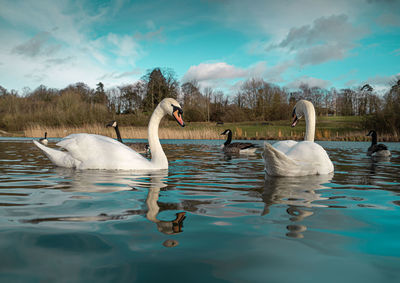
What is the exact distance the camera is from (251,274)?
159 centimetres

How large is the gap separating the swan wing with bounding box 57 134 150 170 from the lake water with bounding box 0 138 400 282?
1.45 metres

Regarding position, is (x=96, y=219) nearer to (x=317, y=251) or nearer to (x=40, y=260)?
(x=40, y=260)

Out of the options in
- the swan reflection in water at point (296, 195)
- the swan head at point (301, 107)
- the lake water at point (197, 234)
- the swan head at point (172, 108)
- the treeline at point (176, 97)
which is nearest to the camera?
the lake water at point (197, 234)

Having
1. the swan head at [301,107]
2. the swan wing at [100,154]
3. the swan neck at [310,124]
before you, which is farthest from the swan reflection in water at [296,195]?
the swan wing at [100,154]

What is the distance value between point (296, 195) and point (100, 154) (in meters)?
3.41

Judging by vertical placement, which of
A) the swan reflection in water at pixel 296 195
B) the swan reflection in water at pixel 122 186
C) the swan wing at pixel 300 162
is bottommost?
the swan reflection in water at pixel 296 195

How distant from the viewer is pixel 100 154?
546cm

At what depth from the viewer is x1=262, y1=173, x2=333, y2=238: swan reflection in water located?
2571 mm

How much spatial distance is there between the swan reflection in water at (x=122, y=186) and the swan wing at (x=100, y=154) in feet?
0.43

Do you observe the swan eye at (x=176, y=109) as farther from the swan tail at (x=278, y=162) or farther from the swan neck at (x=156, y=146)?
the swan tail at (x=278, y=162)

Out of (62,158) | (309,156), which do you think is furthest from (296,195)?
(62,158)

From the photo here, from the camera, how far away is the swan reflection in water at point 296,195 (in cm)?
257

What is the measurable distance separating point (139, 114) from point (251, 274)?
33.0 m

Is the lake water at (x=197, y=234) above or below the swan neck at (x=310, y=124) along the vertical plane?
below
